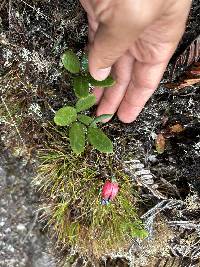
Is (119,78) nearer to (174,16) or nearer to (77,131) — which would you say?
(77,131)

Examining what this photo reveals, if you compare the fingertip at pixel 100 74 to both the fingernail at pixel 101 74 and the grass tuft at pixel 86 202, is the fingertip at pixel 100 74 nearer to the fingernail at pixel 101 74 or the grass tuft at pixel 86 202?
the fingernail at pixel 101 74

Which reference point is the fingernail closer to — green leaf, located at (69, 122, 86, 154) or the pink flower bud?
green leaf, located at (69, 122, 86, 154)

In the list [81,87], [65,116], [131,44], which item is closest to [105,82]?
[81,87]

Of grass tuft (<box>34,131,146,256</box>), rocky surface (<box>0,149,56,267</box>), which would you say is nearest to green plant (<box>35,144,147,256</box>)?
grass tuft (<box>34,131,146,256</box>)

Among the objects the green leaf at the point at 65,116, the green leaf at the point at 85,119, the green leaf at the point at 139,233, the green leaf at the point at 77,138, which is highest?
the green leaf at the point at 65,116

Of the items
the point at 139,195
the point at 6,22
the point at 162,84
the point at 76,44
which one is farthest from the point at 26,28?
the point at 139,195

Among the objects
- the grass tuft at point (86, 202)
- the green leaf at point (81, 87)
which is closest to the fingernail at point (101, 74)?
the green leaf at point (81, 87)
